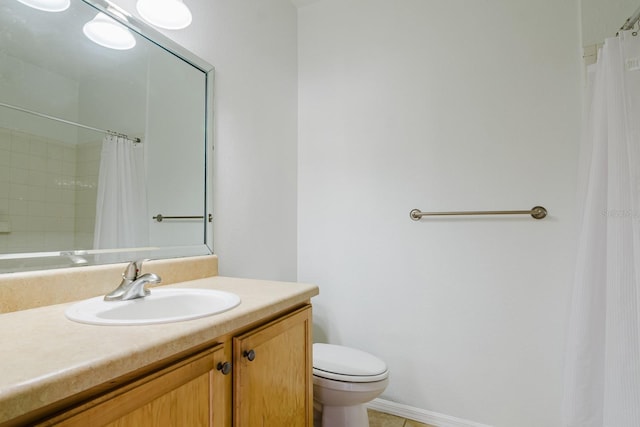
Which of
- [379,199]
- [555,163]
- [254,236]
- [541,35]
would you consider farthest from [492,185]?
[254,236]

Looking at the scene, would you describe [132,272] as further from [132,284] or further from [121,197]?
[121,197]

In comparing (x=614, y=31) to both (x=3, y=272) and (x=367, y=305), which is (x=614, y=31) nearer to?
(x=367, y=305)

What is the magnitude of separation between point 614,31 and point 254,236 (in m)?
1.88

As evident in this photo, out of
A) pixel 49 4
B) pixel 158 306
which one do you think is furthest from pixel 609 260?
pixel 49 4

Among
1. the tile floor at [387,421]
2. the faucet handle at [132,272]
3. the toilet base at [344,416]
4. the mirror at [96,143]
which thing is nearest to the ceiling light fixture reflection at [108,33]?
the mirror at [96,143]

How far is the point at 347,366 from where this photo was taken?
139 cm

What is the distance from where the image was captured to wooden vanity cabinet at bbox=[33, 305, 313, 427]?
526mm

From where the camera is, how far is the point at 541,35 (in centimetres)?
151

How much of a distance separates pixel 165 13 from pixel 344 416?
1802 millimetres

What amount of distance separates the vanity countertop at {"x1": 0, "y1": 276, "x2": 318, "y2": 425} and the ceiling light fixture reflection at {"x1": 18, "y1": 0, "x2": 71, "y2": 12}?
0.85 meters

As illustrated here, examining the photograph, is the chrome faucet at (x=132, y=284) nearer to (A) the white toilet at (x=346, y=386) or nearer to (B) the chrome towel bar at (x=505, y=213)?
(A) the white toilet at (x=346, y=386)

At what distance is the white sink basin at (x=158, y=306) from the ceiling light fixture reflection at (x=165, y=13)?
0.98m

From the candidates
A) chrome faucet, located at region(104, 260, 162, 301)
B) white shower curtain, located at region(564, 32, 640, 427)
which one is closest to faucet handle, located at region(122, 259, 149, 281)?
chrome faucet, located at region(104, 260, 162, 301)

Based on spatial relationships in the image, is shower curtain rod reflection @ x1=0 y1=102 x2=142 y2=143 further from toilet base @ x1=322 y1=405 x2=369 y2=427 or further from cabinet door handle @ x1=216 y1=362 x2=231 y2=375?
toilet base @ x1=322 y1=405 x2=369 y2=427
